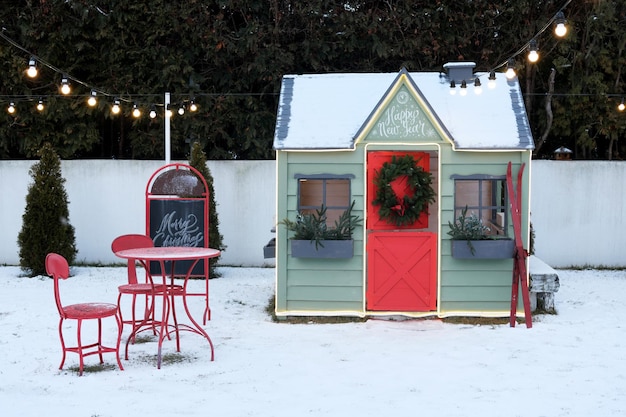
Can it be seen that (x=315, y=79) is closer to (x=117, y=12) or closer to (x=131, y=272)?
(x=131, y=272)

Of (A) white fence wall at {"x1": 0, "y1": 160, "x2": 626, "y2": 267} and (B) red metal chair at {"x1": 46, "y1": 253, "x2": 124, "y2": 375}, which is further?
(A) white fence wall at {"x1": 0, "y1": 160, "x2": 626, "y2": 267}

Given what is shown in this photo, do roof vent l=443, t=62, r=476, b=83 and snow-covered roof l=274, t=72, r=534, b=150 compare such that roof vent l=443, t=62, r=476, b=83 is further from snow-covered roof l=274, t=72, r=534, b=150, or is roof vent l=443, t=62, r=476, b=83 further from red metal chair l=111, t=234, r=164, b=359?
red metal chair l=111, t=234, r=164, b=359

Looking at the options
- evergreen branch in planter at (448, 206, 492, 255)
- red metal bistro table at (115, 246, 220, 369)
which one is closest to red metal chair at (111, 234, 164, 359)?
red metal bistro table at (115, 246, 220, 369)

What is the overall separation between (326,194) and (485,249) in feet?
6.25

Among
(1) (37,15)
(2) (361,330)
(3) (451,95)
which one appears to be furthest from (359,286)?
(1) (37,15)

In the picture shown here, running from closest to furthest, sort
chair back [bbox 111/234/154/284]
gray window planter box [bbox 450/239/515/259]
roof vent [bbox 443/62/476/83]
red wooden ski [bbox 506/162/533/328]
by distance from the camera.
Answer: chair back [bbox 111/234/154/284] < red wooden ski [bbox 506/162/533/328] < gray window planter box [bbox 450/239/515/259] < roof vent [bbox 443/62/476/83]

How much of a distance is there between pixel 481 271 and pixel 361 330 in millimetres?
1578

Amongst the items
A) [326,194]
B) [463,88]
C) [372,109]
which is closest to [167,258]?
[326,194]

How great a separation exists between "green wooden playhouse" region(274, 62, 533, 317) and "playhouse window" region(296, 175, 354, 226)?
0.09 ft

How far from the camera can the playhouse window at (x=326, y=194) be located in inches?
349

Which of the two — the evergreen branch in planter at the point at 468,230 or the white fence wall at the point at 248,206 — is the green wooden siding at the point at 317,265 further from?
the white fence wall at the point at 248,206

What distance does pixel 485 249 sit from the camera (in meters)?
8.64

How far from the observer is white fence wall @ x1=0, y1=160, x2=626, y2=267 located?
13.2 meters

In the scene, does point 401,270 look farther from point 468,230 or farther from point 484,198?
point 484,198
